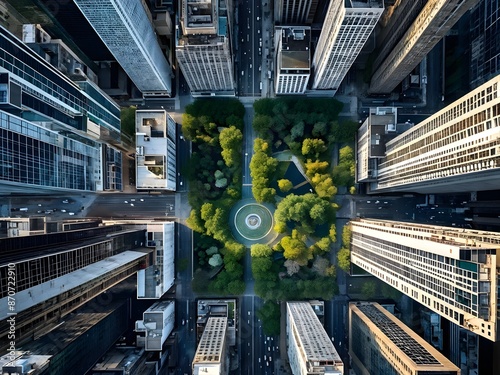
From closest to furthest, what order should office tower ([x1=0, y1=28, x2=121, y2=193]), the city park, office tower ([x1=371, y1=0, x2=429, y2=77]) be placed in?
office tower ([x1=0, y1=28, x2=121, y2=193]), office tower ([x1=371, y1=0, x2=429, y2=77]), the city park

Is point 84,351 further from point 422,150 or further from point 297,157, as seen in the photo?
point 422,150

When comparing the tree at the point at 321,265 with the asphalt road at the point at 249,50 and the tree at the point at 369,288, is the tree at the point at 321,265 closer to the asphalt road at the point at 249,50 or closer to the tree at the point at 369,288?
the tree at the point at 369,288

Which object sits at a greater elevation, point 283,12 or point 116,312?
point 283,12

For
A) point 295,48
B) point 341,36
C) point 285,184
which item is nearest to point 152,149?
point 285,184

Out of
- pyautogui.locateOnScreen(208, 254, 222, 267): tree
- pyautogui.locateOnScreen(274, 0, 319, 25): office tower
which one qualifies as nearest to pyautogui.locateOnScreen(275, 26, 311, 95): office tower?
pyautogui.locateOnScreen(274, 0, 319, 25): office tower

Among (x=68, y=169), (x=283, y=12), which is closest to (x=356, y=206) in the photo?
(x=283, y=12)

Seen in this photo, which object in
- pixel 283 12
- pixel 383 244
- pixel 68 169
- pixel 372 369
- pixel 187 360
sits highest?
Answer: pixel 283 12

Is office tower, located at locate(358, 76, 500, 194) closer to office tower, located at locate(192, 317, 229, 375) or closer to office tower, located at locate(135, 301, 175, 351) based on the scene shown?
office tower, located at locate(192, 317, 229, 375)
